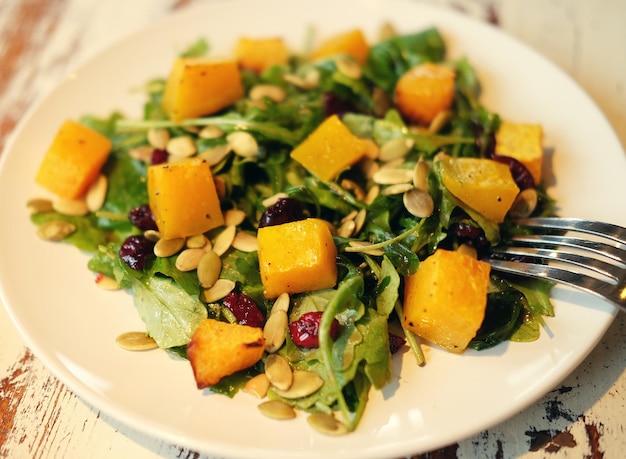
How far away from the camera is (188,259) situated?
2191 mm

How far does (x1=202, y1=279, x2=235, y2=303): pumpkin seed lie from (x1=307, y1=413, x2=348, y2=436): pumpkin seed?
1.81 feet

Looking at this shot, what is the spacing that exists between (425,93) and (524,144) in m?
0.49

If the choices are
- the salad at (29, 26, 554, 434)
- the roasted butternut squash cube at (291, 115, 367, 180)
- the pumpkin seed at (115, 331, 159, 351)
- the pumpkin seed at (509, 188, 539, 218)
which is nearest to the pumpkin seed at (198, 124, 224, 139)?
the salad at (29, 26, 554, 434)

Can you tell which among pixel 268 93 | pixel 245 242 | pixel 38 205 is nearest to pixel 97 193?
pixel 38 205

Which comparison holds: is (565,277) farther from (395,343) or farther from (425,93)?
(425,93)

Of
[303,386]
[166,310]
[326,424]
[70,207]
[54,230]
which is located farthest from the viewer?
[70,207]

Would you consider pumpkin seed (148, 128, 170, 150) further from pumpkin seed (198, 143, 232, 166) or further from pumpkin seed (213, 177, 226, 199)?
pumpkin seed (213, 177, 226, 199)

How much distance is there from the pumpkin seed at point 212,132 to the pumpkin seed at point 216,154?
0.06 meters

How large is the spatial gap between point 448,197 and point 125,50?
194cm

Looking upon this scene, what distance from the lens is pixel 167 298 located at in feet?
6.94

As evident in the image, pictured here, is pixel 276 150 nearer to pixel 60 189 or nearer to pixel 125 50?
pixel 60 189

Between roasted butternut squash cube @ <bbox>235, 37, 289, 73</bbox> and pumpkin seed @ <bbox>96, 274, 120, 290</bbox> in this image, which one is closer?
pumpkin seed @ <bbox>96, 274, 120, 290</bbox>

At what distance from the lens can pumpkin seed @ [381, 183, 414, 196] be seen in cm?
222

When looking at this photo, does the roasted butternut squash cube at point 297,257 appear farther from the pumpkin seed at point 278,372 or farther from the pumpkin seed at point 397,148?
the pumpkin seed at point 397,148
